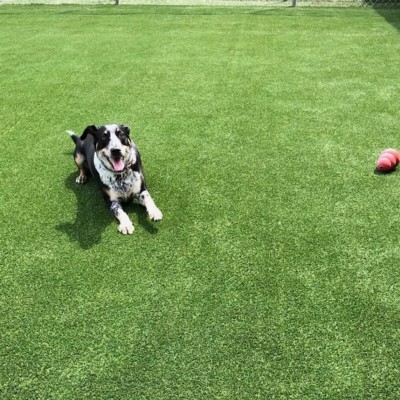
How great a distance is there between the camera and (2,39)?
9141 millimetres

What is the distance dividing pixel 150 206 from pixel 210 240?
623 millimetres

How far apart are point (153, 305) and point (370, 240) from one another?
1.76 meters

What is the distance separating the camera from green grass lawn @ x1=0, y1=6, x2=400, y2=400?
2.66 m

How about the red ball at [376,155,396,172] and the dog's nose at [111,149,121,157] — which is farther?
the red ball at [376,155,396,172]

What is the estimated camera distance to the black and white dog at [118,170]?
12.1 ft

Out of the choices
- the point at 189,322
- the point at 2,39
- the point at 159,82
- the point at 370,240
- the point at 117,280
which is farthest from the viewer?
the point at 2,39

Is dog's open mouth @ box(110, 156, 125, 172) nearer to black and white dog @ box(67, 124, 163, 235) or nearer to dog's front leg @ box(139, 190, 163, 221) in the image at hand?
black and white dog @ box(67, 124, 163, 235)

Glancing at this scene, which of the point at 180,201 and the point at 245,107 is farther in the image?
the point at 245,107

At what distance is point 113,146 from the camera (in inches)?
143

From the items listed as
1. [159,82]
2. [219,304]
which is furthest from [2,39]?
[219,304]

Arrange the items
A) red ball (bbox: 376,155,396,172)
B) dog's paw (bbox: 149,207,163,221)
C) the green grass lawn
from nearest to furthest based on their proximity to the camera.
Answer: the green grass lawn, dog's paw (bbox: 149,207,163,221), red ball (bbox: 376,155,396,172)

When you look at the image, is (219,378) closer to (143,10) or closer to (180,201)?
(180,201)

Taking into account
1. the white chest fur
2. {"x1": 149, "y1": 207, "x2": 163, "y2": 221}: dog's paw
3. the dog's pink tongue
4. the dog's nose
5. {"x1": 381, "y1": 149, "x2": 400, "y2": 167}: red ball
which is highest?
the dog's nose

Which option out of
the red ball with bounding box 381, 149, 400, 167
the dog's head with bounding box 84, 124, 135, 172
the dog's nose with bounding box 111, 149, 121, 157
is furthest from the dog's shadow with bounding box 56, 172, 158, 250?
the red ball with bounding box 381, 149, 400, 167
